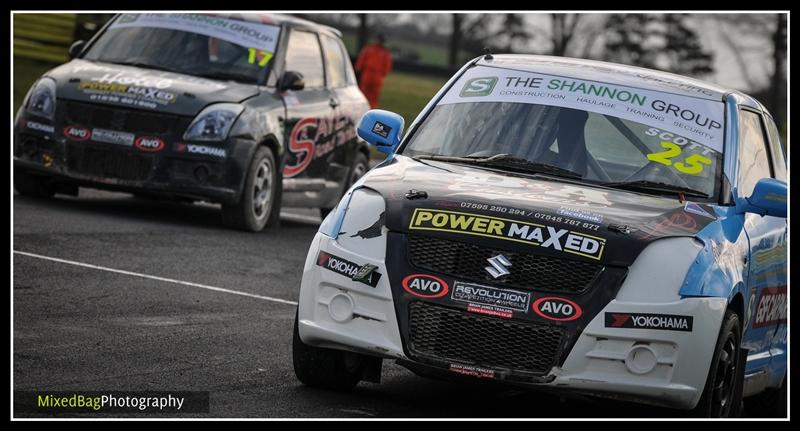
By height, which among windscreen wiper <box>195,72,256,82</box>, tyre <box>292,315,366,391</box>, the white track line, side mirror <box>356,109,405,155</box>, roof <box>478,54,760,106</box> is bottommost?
the white track line

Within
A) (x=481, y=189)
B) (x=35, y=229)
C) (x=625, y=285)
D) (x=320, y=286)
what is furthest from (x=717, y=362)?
(x=35, y=229)

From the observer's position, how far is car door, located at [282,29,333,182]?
14828mm

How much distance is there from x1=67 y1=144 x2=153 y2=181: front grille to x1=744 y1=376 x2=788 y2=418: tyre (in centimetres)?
617

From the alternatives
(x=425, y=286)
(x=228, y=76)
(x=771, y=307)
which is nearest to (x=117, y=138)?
(x=228, y=76)

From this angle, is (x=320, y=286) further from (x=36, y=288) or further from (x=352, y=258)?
(x=36, y=288)

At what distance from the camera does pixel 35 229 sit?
12406 millimetres

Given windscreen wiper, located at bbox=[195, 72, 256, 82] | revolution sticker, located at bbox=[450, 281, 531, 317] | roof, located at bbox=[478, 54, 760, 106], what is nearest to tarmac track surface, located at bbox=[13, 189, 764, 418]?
revolution sticker, located at bbox=[450, 281, 531, 317]

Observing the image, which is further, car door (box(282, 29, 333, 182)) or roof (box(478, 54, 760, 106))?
car door (box(282, 29, 333, 182))

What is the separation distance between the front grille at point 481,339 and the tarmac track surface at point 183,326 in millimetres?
322

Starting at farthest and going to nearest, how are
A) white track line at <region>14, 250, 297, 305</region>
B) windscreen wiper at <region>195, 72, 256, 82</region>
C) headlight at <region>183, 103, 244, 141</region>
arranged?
windscreen wiper at <region>195, 72, 256, 82</region> < headlight at <region>183, 103, 244, 141</region> < white track line at <region>14, 250, 297, 305</region>

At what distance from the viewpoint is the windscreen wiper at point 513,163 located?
779 centimetres

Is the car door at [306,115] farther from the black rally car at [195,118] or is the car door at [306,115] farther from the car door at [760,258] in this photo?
the car door at [760,258]

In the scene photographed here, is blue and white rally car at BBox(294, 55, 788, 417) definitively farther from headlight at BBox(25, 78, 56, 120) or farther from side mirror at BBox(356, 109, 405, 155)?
headlight at BBox(25, 78, 56, 120)

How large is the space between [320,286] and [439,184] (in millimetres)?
731
